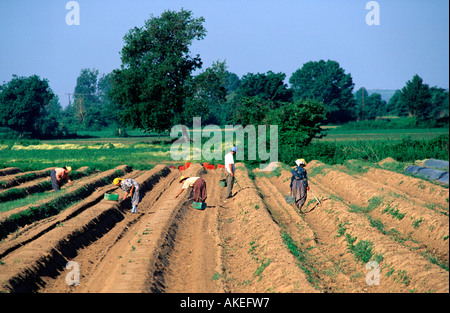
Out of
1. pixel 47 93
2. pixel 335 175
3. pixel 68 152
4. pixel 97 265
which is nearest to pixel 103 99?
pixel 47 93

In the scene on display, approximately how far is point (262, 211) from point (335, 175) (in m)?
8.51

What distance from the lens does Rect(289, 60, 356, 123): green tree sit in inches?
3418

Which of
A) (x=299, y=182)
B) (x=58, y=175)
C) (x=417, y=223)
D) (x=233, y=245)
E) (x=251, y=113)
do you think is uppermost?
(x=251, y=113)

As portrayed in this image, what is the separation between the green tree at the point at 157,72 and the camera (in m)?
44.2

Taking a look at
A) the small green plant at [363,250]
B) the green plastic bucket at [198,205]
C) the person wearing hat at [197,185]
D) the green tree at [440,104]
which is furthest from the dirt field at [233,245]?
the green tree at [440,104]

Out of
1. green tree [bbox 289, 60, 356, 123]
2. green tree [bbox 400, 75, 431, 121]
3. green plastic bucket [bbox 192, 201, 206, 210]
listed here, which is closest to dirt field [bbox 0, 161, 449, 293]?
green plastic bucket [bbox 192, 201, 206, 210]

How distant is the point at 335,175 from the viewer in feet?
71.1

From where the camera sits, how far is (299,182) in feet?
45.6

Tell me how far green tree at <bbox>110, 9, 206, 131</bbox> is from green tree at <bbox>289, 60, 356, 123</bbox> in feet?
143

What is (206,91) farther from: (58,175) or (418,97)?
(58,175)

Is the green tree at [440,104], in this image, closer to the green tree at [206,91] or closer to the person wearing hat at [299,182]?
the person wearing hat at [299,182]

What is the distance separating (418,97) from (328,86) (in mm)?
45357

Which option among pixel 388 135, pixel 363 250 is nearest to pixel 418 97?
pixel 388 135

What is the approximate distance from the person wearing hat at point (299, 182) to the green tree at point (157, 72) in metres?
31.2
